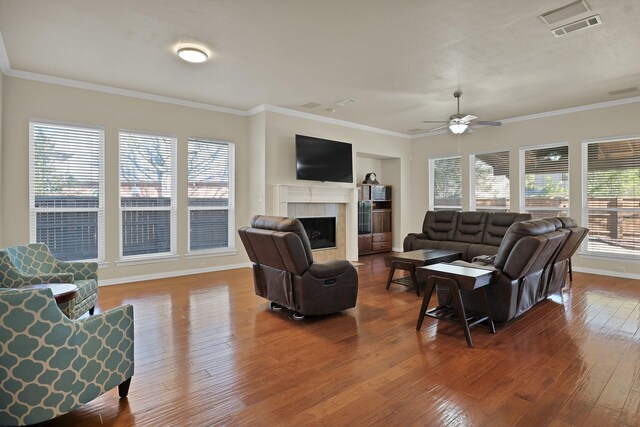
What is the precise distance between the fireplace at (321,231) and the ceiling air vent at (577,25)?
15.9 feet

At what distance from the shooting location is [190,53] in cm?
401

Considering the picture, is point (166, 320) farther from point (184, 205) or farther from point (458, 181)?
point (458, 181)

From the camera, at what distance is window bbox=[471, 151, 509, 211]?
750cm

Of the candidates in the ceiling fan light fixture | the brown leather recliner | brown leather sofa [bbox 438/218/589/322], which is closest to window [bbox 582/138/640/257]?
the ceiling fan light fixture

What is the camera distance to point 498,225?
6082 mm

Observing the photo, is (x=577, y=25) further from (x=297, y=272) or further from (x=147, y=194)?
(x=147, y=194)

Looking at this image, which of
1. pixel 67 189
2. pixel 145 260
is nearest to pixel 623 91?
pixel 145 260

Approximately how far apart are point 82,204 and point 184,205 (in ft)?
4.88

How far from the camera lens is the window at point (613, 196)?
236 inches

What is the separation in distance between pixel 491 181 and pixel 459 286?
5269mm

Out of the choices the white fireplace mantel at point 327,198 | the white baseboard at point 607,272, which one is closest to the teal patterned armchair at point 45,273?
the white fireplace mantel at point 327,198

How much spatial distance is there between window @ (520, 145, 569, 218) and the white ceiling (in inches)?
43.7

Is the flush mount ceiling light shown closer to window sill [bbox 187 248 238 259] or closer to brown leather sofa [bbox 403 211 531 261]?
window sill [bbox 187 248 238 259]

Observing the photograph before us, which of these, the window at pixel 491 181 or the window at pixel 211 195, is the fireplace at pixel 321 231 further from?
the window at pixel 491 181
